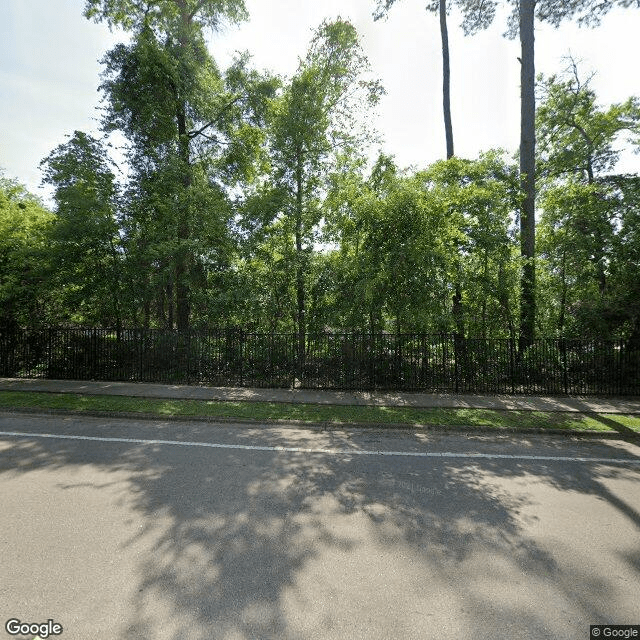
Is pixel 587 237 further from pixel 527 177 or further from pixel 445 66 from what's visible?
pixel 445 66

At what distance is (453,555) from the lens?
3.46 meters

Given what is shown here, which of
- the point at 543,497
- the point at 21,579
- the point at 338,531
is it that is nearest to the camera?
the point at 21,579

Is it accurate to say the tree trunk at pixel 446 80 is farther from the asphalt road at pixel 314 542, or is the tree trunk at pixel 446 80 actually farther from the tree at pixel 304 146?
the asphalt road at pixel 314 542

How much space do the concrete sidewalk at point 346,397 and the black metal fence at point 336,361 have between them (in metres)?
0.62

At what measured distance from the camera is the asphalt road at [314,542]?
2.68m

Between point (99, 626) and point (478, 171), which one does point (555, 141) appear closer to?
point (478, 171)

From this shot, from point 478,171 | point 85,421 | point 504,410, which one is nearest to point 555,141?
point 478,171

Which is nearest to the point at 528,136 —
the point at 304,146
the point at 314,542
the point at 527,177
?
the point at 527,177

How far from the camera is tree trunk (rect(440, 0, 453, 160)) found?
51.5 feet

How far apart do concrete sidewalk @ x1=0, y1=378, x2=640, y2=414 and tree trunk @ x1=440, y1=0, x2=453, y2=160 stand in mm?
10480

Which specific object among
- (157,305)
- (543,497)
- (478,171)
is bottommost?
(543,497)

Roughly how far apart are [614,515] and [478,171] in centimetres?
1159

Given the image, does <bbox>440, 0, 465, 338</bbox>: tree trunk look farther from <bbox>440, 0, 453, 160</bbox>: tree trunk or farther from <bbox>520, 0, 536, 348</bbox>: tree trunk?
<bbox>520, 0, 536, 348</bbox>: tree trunk

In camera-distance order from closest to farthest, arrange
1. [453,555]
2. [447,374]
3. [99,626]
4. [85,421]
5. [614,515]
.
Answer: [99,626] < [453,555] < [614,515] < [85,421] < [447,374]
